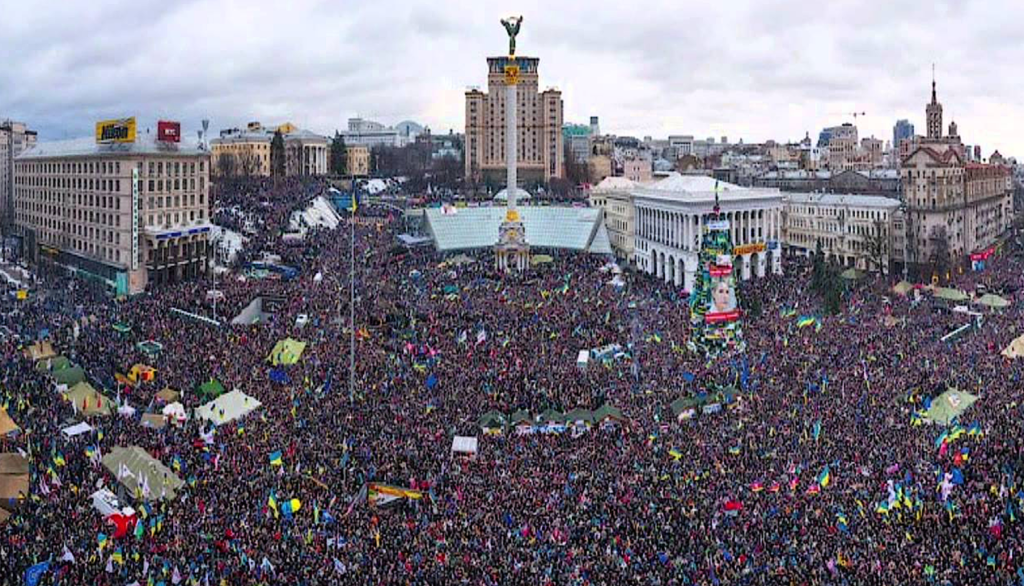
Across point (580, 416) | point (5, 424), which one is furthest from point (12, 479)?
point (580, 416)

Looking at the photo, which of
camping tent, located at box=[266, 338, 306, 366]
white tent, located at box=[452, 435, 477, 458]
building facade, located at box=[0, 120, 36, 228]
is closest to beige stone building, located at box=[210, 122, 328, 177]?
building facade, located at box=[0, 120, 36, 228]

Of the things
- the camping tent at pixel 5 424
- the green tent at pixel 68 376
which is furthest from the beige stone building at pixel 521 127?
the camping tent at pixel 5 424

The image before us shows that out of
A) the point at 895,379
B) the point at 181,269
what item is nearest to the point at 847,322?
the point at 895,379

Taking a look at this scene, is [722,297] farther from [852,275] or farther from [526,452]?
[852,275]

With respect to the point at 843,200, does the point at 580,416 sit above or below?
Result: below

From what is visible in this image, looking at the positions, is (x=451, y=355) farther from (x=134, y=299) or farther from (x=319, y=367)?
(x=134, y=299)

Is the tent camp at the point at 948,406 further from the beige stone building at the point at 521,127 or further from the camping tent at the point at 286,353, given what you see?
the beige stone building at the point at 521,127
